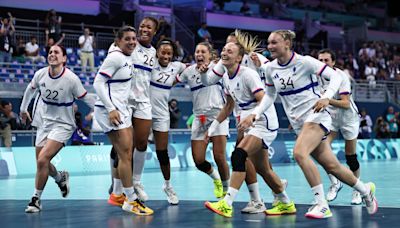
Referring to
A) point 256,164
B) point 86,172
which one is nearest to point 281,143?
point 86,172

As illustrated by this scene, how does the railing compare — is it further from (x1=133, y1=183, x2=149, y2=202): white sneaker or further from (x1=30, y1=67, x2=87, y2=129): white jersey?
(x1=133, y1=183, x2=149, y2=202): white sneaker

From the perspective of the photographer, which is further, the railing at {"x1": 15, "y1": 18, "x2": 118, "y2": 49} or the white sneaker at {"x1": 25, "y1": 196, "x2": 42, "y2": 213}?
the railing at {"x1": 15, "y1": 18, "x2": 118, "y2": 49}

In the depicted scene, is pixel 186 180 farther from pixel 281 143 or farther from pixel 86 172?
pixel 281 143

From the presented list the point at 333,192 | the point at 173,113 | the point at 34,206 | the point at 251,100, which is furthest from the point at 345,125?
the point at 173,113

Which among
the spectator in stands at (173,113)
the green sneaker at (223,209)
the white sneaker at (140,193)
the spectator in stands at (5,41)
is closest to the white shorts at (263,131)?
the green sneaker at (223,209)

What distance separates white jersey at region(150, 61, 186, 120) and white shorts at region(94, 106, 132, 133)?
1197mm

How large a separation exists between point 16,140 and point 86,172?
7.24ft

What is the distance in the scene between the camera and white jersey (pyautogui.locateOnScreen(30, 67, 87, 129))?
968cm

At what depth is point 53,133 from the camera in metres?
9.67

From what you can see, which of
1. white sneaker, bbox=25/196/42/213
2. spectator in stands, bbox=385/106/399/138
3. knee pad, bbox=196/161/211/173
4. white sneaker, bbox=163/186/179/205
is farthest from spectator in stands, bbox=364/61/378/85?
white sneaker, bbox=25/196/42/213

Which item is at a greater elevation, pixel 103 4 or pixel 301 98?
pixel 103 4

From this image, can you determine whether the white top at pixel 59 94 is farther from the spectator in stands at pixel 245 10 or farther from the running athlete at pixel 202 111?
the spectator in stands at pixel 245 10

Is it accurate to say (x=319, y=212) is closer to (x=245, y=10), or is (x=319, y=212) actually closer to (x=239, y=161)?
(x=239, y=161)

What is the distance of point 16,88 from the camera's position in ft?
70.9
